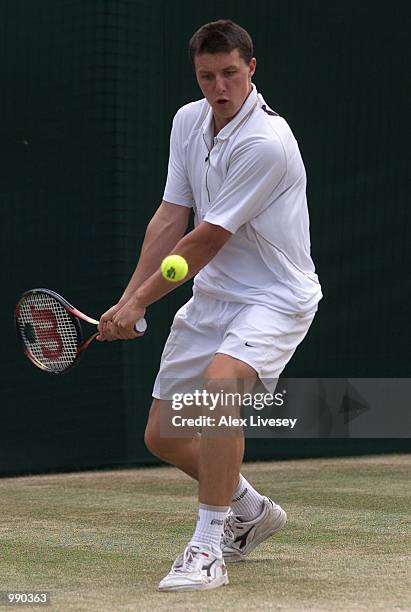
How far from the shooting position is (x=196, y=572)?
3721mm

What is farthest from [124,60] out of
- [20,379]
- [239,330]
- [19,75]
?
[239,330]

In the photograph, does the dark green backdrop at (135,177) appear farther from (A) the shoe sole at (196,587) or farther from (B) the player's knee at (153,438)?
(A) the shoe sole at (196,587)

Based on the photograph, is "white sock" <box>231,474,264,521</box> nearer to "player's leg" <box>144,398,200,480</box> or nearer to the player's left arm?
"player's leg" <box>144,398,200,480</box>

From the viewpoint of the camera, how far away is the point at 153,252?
4312 mm

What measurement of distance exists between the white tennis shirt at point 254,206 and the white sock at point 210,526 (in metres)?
0.62

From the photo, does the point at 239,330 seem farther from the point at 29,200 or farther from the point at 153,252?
the point at 29,200

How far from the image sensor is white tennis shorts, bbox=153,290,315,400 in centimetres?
Answer: 390

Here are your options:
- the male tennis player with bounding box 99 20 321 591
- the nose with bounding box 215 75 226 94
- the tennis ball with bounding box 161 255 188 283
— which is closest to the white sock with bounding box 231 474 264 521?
the male tennis player with bounding box 99 20 321 591

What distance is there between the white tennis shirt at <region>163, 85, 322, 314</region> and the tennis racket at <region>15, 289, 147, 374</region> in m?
0.48

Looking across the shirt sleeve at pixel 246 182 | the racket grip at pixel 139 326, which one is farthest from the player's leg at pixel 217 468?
the shirt sleeve at pixel 246 182

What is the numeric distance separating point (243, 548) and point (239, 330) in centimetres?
79

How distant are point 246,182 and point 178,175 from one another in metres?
0.42

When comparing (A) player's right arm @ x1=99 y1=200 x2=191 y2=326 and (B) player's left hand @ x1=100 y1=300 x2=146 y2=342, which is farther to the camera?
(A) player's right arm @ x1=99 y1=200 x2=191 y2=326

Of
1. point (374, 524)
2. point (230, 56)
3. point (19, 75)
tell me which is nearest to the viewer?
point (230, 56)
